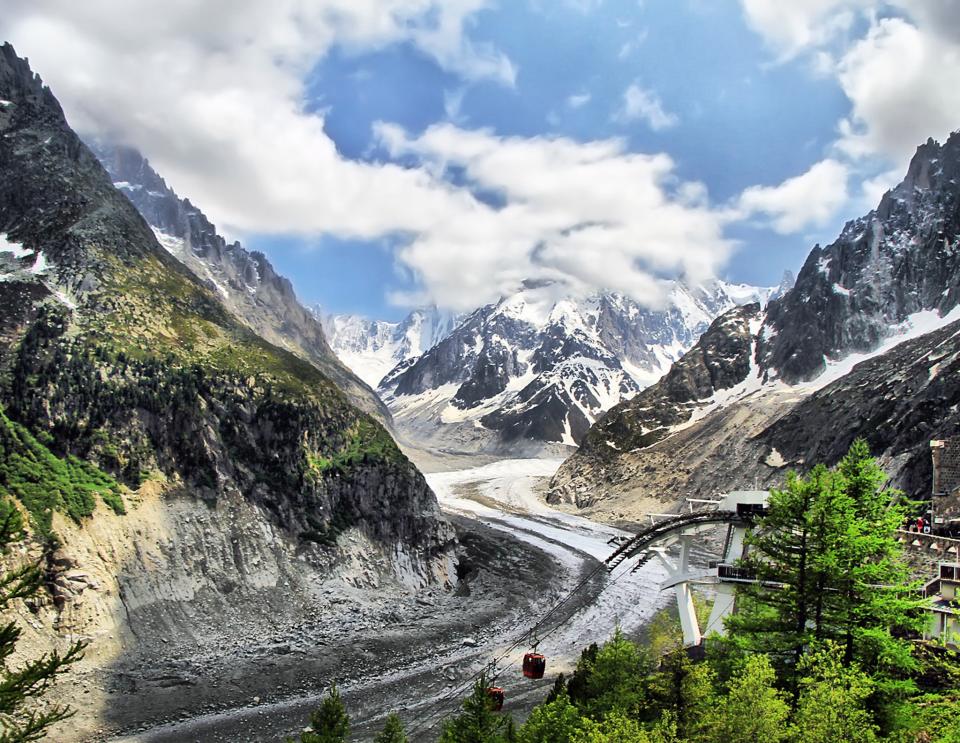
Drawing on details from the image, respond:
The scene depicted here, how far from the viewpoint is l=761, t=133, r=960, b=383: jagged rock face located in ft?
572

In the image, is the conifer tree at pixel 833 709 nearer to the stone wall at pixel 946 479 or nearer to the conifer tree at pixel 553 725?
the conifer tree at pixel 553 725

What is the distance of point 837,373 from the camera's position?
174375 millimetres

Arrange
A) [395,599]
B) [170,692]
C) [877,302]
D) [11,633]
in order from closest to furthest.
Answer: 1. [11,633]
2. [170,692]
3. [395,599]
4. [877,302]

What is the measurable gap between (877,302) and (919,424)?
87.5 m

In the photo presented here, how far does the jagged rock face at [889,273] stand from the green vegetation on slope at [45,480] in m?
161

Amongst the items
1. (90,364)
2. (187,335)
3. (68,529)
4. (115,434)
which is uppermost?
(187,335)

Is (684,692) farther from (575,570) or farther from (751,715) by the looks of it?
(575,570)

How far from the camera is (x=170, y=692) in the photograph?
5400 centimetres

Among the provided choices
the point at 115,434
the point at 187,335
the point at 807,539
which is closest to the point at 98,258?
the point at 187,335

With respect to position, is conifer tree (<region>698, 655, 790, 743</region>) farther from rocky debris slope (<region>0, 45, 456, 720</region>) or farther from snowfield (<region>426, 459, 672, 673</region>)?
rocky debris slope (<region>0, 45, 456, 720</region>)

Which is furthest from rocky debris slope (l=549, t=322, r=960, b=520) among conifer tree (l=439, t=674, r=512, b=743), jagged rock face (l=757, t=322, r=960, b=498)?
conifer tree (l=439, t=674, r=512, b=743)

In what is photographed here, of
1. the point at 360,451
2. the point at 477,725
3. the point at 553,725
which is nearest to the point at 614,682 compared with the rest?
the point at 553,725

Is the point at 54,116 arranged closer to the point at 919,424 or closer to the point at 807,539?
the point at 807,539

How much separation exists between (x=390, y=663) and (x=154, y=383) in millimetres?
40675
